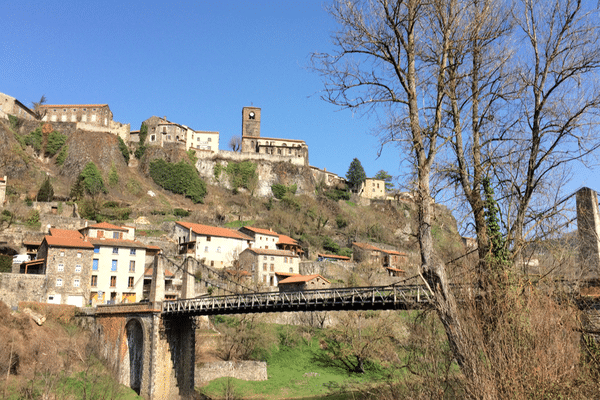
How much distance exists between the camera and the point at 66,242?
45.5m

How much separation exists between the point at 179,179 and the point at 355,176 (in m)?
39.0

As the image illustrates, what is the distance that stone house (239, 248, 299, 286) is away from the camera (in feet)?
199

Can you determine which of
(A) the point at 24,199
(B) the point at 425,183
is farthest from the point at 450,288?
(A) the point at 24,199

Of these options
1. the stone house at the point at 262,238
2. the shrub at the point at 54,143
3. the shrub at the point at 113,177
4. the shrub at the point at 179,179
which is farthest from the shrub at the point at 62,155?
the stone house at the point at 262,238

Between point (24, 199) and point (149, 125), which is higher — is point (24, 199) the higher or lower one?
the lower one

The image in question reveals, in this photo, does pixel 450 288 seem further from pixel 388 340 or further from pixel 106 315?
pixel 388 340

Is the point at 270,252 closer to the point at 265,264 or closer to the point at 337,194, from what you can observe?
the point at 265,264

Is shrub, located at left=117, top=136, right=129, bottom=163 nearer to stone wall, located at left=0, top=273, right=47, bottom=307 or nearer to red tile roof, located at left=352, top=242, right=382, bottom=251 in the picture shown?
red tile roof, located at left=352, top=242, right=382, bottom=251

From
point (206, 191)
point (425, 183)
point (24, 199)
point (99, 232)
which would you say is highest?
point (206, 191)

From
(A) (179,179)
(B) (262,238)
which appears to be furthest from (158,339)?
(A) (179,179)

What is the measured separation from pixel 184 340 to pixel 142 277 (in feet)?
52.4

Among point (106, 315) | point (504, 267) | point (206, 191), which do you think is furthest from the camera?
point (206, 191)

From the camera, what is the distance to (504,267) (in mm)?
8914

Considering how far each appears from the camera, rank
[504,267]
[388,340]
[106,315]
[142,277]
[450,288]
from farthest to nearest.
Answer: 1. [142,277]
2. [388,340]
3. [106,315]
4. [450,288]
5. [504,267]
